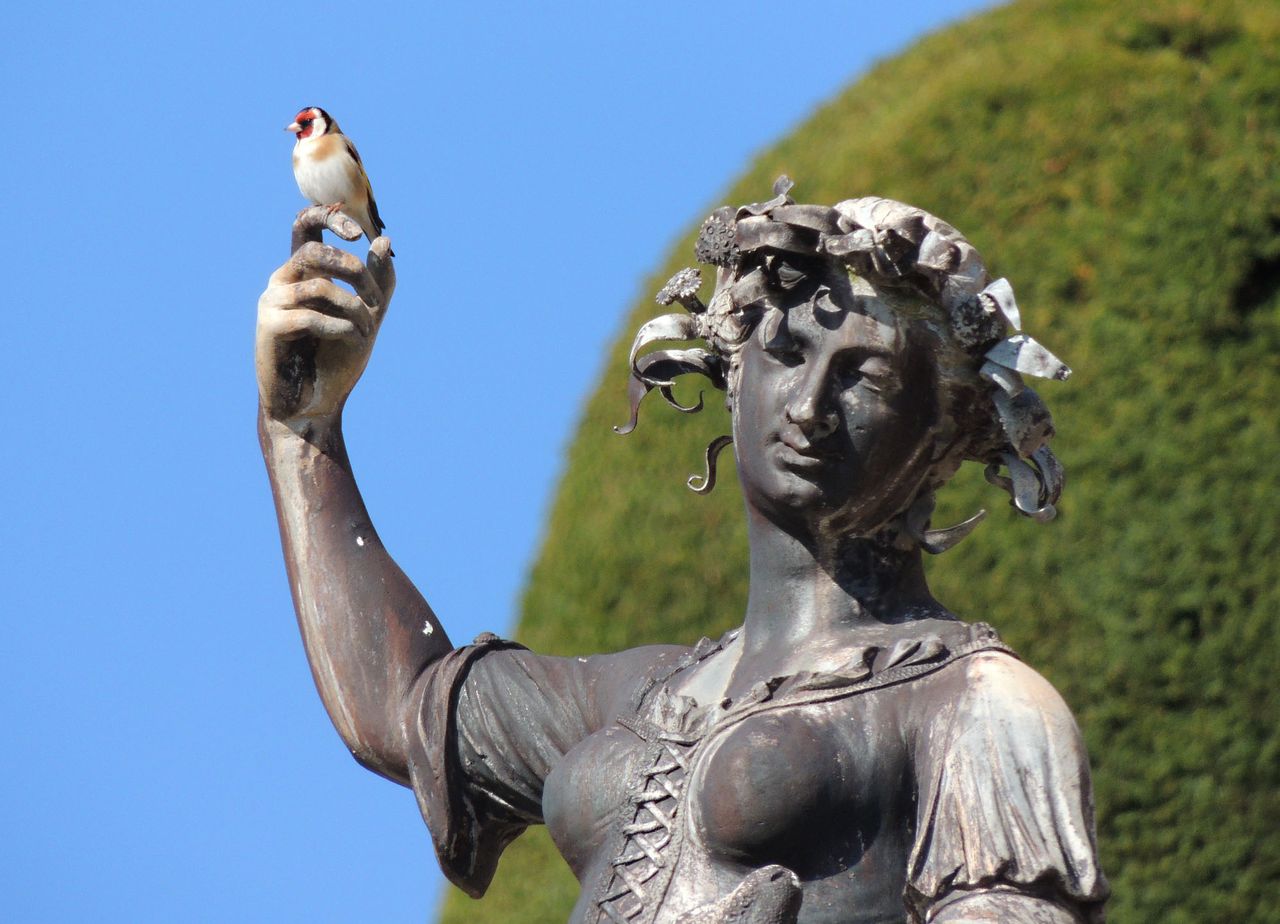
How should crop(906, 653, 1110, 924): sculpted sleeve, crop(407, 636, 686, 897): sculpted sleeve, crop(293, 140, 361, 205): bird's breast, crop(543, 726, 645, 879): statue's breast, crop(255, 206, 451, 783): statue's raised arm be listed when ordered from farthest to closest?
crop(293, 140, 361, 205): bird's breast
crop(255, 206, 451, 783): statue's raised arm
crop(407, 636, 686, 897): sculpted sleeve
crop(543, 726, 645, 879): statue's breast
crop(906, 653, 1110, 924): sculpted sleeve

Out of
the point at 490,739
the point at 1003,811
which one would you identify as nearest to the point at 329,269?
the point at 490,739

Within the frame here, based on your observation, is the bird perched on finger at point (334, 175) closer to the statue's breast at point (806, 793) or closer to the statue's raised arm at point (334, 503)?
the statue's raised arm at point (334, 503)

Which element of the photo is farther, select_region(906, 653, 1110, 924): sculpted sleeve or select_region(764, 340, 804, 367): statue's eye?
select_region(764, 340, 804, 367): statue's eye

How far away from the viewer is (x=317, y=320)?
437 centimetres

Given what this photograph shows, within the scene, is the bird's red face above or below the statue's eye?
above

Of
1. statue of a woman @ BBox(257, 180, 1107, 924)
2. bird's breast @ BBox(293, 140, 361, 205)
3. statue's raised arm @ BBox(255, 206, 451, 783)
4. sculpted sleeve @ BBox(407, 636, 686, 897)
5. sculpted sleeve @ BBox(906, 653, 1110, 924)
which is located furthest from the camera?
bird's breast @ BBox(293, 140, 361, 205)

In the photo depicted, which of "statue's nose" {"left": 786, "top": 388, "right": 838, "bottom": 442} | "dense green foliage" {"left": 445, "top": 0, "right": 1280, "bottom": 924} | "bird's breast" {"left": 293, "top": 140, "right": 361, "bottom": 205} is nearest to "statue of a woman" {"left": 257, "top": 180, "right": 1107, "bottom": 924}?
"statue's nose" {"left": 786, "top": 388, "right": 838, "bottom": 442}

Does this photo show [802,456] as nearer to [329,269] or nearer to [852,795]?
[852,795]

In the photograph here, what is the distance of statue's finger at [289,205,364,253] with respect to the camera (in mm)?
4441

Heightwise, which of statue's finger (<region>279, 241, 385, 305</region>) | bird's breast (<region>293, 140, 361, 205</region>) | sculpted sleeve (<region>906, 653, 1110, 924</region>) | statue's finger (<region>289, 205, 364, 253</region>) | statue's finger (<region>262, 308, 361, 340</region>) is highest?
bird's breast (<region>293, 140, 361, 205</region>)

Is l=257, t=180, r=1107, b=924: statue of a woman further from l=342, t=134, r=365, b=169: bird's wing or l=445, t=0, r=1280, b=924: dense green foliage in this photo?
l=445, t=0, r=1280, b=924: dense green foliage

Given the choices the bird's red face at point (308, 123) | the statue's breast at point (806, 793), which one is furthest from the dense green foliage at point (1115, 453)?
the statue's breast at point (806, 793)

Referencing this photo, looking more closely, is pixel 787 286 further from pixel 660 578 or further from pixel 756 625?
pixel 660 578

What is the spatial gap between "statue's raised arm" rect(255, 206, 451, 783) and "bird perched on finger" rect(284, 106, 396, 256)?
288 millimetres
